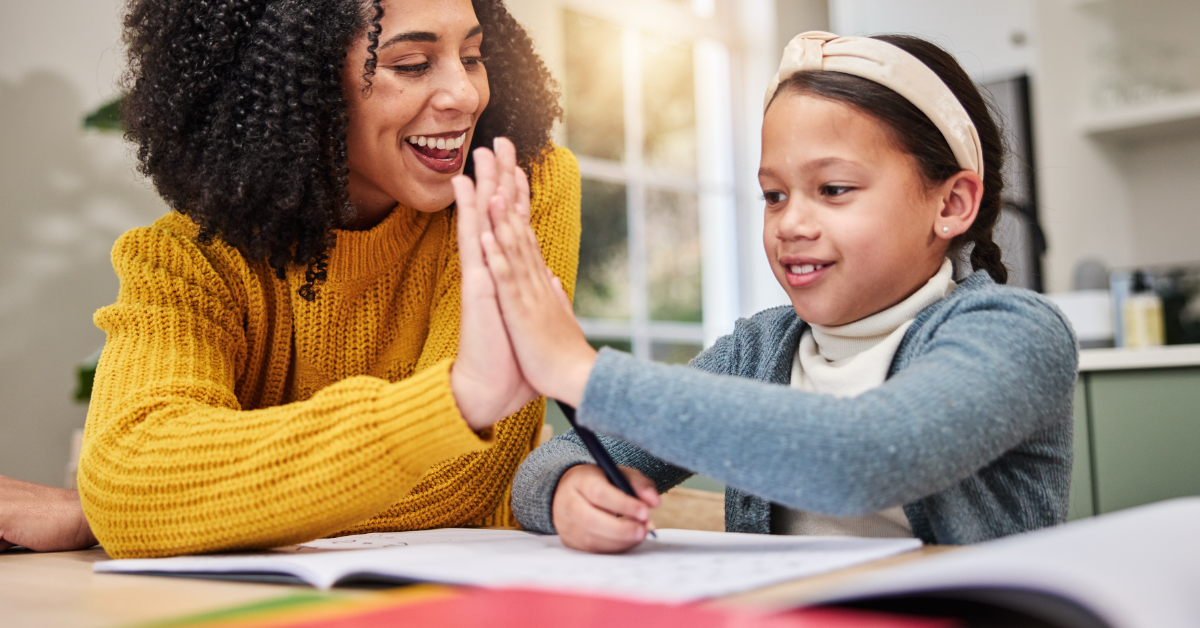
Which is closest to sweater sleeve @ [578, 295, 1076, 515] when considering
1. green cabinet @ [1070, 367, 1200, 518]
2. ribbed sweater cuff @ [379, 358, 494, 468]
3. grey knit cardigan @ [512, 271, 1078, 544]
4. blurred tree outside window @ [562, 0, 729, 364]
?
grey knit cardigan @ [512, 271, 1078, 544]

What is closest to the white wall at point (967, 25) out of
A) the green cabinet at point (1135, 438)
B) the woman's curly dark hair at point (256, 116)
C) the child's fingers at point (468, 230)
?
the green cabinet at point (1135, 438)

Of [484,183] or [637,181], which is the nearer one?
[484,183]

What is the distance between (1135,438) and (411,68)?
1.78 m

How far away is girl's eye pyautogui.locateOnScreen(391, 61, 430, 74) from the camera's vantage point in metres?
1.05

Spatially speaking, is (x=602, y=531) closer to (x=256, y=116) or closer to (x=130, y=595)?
(x=130, y=595)

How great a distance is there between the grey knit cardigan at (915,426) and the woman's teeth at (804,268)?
14 cm

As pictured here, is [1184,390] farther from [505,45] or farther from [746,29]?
[746,29]

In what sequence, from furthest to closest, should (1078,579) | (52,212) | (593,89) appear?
(593,89)
(52,212)
(1078,579)

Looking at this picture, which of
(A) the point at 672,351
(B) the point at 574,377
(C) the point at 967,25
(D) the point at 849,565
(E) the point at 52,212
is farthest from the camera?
(A) the point at 672,351

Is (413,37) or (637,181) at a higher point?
(637,181)

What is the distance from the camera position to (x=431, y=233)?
1202 mm

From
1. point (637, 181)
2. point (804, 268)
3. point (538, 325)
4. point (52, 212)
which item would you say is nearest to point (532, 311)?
point (538, 325)

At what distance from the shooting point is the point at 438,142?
43.0 inches

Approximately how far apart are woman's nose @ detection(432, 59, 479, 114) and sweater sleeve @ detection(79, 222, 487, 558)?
421 mm
